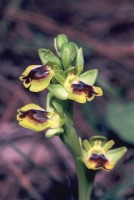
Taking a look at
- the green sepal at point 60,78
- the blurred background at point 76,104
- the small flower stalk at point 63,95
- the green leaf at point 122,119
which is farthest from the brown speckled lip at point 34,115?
the green leaf at point 122,119

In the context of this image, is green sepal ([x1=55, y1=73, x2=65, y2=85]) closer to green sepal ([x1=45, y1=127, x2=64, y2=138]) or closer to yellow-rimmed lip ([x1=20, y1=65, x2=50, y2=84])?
yellow-rimmed lip ([x1=20, y1=65, x2=50, y2=84])

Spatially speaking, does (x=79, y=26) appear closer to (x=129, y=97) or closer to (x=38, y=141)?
(x=129, y=97)

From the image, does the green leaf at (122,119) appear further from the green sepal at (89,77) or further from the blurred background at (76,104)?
the green sepal at (89,77)

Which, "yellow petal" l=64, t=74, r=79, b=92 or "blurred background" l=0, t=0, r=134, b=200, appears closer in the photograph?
"yellow petal" l=64, t=74, r=79, b=92

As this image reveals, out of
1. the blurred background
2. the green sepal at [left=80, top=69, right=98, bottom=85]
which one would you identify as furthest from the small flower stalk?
the blurred background

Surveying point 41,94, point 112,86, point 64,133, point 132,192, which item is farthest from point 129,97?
point 64,133

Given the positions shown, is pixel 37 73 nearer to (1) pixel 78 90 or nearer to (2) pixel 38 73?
(2) pixel 38 73

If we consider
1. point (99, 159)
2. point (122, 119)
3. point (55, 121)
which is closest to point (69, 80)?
point (55, 121)
